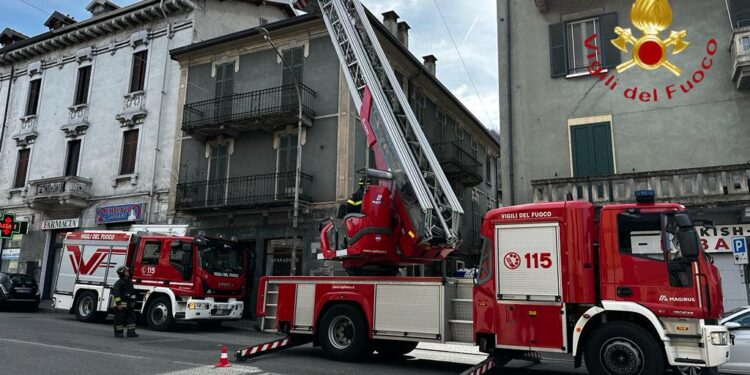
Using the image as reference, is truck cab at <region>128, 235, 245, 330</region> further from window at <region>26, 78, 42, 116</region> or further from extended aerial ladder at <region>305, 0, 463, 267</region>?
window at <region>26, 78, 42, 116</region>

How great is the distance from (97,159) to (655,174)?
24.0 meters

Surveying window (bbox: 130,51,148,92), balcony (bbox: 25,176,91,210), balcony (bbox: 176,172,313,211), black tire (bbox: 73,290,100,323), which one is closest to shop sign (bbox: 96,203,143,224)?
balcony (bbox: 25,176,91,210)

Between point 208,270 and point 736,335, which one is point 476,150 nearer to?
point 208,270

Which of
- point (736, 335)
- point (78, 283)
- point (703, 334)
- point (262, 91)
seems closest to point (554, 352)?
point (703, 334)

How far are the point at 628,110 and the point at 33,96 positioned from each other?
98.4 ft

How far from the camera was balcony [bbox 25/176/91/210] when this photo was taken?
2591 centimetres

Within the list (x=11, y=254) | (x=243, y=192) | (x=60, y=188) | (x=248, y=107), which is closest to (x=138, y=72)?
(x=60, y=188)

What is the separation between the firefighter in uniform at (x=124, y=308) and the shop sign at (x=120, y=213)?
448 inches

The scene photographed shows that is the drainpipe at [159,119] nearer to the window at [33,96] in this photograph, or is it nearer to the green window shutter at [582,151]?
the window at [33,96]

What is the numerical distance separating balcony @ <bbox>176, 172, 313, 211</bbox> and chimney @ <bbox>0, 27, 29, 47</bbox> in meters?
18.8

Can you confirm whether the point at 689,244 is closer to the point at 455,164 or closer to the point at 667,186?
the point at 667,186

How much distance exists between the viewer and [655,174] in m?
14.2

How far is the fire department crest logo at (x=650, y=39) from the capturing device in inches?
614

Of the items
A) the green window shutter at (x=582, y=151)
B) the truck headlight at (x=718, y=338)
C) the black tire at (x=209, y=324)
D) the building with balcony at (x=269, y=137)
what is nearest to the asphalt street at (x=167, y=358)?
the black tire at (x=209, y=324)
